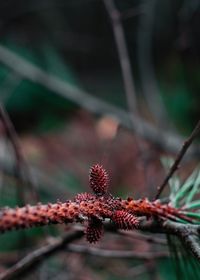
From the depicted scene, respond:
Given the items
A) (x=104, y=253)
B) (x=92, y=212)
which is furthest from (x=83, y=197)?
(x=104, y=253)

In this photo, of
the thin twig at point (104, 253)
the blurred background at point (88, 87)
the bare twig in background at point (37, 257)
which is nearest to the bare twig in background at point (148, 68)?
the blurred background at point (88, 87)

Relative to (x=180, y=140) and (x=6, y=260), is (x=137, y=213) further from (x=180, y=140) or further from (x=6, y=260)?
(x=180, y=140)

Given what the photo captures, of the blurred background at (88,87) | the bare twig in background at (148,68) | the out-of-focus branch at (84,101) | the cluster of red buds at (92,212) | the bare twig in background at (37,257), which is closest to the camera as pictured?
the cluster of red buds at (92,212)

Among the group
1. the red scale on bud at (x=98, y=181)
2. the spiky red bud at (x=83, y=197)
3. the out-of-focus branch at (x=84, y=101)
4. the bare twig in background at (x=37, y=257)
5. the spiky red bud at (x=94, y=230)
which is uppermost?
the out-of-focus branch at (x=84, y=101)

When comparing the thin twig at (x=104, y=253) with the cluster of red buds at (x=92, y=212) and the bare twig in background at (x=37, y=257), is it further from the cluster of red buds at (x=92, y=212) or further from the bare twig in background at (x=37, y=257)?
the cluster of red buds at (x=92, y=212)

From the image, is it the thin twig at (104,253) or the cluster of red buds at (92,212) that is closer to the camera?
the cluster of red buds at (92,212)

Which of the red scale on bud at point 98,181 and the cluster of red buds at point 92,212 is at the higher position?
the red scale on bud at point 98,181

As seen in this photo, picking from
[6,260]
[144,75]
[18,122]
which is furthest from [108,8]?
[18,122]

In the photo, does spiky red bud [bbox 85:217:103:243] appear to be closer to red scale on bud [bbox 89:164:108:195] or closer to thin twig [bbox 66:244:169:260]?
red scale on bud [bbox 89:164:108:195]

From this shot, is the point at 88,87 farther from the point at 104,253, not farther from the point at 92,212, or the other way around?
the point at 92,212

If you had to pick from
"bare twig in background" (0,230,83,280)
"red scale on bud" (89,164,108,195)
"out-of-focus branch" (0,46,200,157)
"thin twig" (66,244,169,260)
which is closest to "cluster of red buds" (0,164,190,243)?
"red scale on bud" (89,164,108,195)
